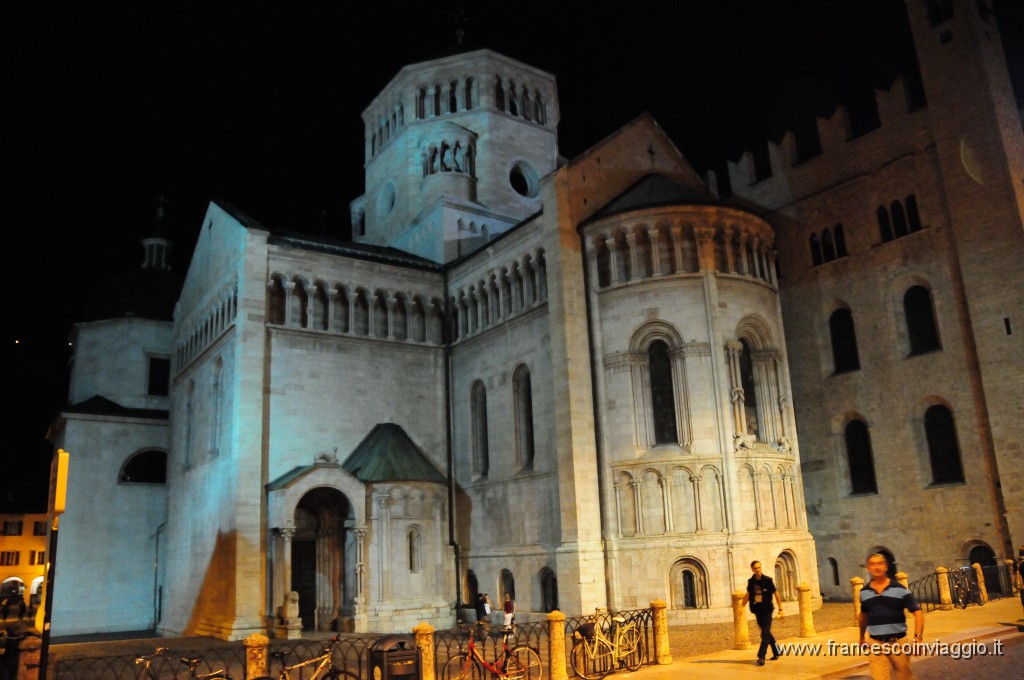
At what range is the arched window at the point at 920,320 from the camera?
2844cm

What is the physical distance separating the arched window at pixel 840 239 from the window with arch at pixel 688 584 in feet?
47.8

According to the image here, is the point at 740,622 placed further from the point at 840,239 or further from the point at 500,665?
the point at 840,239

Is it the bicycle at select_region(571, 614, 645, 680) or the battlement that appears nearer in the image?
the bicycle at select_region(571, 614, 645, 680)

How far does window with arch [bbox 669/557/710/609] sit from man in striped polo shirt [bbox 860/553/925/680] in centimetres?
1547

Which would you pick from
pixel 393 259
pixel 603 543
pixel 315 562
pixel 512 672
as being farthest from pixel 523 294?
pixel 512 672

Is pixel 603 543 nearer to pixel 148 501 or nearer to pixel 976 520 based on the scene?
pixel 976 520

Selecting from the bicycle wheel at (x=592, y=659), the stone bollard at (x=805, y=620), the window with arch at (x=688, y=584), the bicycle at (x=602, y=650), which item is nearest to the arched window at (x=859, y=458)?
the window with arch at (x=688, y=584)

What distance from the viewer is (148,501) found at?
38406 millimetres

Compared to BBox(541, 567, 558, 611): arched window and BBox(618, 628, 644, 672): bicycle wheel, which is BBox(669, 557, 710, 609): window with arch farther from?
BBox(618, 628, 644, 672): bicycle wheel

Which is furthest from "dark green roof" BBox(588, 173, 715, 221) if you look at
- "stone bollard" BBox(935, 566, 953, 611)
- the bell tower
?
"stone bollard" BBox(935, 566, 953, 611)

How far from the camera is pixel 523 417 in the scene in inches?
1126

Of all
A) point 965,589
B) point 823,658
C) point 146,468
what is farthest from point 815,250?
point 146,468

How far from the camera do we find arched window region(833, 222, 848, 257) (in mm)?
31445

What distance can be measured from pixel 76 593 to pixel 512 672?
29542 mm
